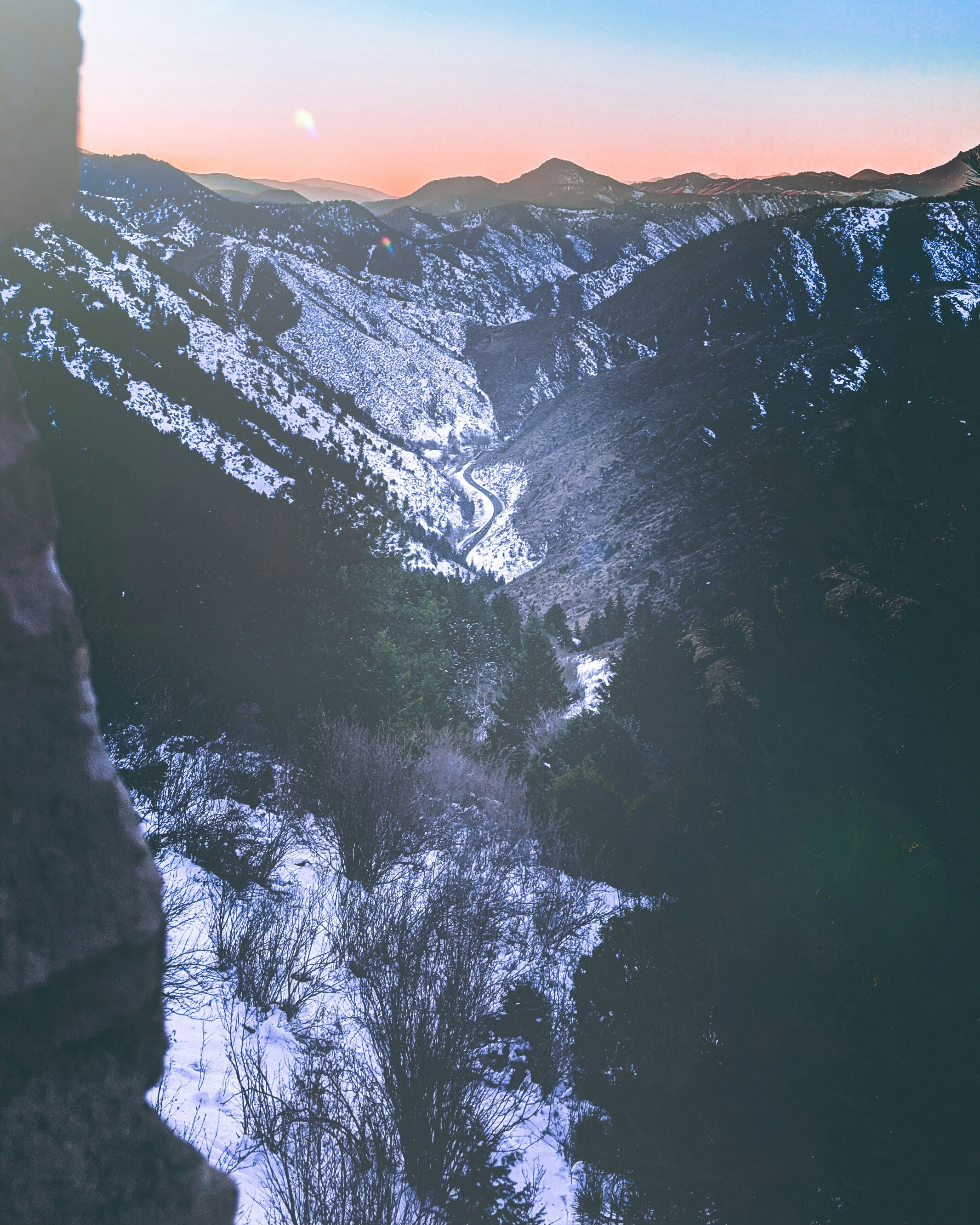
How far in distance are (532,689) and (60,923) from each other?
28352 mm

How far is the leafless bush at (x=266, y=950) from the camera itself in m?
8.48

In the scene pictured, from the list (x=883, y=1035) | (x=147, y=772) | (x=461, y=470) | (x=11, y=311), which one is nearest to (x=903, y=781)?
(x=883, y=1035)

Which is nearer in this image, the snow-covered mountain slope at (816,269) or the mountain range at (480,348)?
the mountain range at (480,348)

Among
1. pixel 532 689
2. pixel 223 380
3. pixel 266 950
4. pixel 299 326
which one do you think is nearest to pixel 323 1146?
pixel 266 950

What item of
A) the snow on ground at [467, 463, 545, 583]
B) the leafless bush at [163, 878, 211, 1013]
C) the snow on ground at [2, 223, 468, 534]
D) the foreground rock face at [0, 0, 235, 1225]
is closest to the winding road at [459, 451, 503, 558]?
the snow on ground at [467, 463, 545, 583]

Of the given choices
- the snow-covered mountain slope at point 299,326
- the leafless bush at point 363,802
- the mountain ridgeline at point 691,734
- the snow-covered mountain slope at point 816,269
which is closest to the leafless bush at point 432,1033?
the mountain ridgeline at point 691,734

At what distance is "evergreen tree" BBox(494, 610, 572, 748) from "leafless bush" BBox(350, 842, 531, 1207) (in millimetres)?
18616

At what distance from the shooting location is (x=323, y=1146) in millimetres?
6188

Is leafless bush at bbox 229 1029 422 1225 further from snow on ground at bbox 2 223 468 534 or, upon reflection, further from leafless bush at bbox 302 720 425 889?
snow on ground at bbox 2 223 468 534

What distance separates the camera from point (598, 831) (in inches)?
620

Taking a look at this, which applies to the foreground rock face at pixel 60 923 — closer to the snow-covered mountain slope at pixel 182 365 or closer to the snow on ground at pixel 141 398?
the snow on ground at pixel 141 398

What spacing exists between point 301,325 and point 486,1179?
115812 millimetres

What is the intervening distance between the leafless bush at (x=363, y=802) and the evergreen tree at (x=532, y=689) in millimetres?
13978

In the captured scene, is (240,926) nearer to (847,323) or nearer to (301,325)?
(847,323)
